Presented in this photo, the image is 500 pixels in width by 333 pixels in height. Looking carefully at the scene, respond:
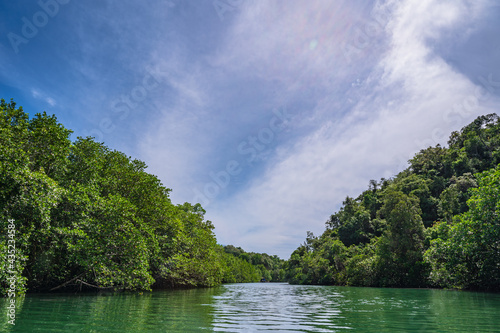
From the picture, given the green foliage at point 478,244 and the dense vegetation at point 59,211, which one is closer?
the dense vegetation at point 59,211

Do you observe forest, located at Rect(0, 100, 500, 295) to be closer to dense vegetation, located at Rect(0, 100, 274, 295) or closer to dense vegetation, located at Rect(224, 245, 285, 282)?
dense vegetation, located at Rect(0, 100, 274, 295)

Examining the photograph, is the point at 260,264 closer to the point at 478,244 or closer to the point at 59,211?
the point at 478,244

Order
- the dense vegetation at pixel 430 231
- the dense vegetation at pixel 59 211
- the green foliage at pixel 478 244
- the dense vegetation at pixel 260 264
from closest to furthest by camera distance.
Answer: the dense vegetation at pixel 59 211, the green foliage at pixel 478 244, the dense vegetation at pixel 430 231, the dense vegetation at pixel 260 264

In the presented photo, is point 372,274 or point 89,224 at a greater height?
point 89,224

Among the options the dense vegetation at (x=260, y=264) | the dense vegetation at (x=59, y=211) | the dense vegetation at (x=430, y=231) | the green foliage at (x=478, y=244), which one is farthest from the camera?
the dense vegetation at (x=260, y=264)

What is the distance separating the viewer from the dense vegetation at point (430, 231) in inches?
1041

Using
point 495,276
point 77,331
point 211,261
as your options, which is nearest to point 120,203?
point 77,331

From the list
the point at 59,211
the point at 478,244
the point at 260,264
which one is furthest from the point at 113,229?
the point at 260,264

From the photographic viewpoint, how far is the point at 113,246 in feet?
76.0

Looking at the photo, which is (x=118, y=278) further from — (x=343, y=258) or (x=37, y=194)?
(x=343, y=258)

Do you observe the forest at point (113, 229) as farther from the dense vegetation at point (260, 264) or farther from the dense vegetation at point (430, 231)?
the dense vegetation at point (260, 264)

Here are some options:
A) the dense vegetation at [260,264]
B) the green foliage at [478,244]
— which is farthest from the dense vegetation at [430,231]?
the dense vegetation at [260,264]

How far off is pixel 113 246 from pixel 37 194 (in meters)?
7.68

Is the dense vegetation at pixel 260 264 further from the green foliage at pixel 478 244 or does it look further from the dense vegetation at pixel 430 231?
the green foliage at pixel 478 244
